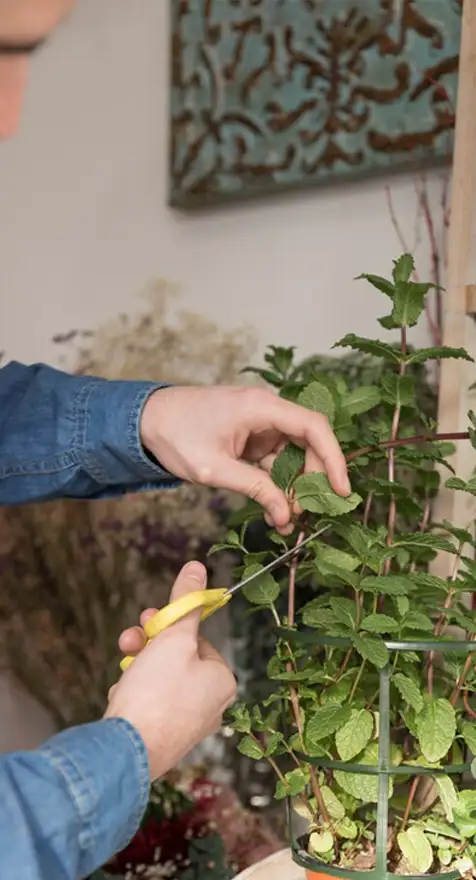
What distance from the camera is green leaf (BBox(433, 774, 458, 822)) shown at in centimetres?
84

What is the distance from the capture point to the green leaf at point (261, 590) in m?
0.91

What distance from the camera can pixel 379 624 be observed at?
80cm

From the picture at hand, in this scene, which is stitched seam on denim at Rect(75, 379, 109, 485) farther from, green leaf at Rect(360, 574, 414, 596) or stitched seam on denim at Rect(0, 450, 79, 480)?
green leaf at Rect(360, 574, 414, 596)

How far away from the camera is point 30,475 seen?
1095 millimetres

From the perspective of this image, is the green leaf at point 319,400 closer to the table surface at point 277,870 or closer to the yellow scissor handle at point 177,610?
the yellow scissor handle at point 177,610

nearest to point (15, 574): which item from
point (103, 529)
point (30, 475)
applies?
point (103, 529)

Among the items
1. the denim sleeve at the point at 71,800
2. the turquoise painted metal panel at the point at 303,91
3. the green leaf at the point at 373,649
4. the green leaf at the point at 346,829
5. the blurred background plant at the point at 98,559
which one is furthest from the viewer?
the blurred background plant at the point at 98,559

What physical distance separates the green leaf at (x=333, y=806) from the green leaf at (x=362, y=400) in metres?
0.35

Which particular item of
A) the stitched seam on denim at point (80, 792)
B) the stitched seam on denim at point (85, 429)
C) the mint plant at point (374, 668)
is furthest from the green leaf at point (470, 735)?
the stitched seam on denim at point (85, 429)

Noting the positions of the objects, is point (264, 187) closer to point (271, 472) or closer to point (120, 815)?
point (271, 472)

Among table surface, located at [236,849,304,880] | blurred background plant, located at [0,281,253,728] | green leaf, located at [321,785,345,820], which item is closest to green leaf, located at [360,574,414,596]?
green leaf, located at [321,785,345,820]

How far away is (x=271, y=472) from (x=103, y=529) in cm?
61

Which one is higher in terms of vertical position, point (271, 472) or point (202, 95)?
point (202, 95)

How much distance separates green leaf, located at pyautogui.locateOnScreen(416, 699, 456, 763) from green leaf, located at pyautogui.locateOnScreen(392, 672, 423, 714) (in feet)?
0.05
